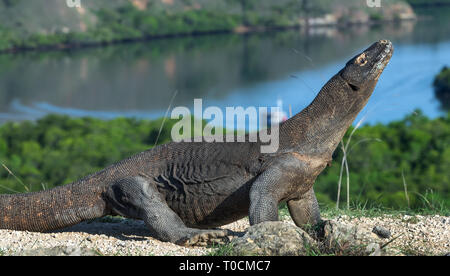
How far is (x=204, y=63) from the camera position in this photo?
201 ft

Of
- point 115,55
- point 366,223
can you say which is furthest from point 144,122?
point 115,55

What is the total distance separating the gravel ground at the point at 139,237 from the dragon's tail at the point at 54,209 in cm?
14

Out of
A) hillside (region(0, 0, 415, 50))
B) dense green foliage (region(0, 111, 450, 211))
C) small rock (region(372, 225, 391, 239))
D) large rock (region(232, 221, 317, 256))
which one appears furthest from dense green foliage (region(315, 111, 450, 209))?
hillside (region(0, 0, 415, 50))

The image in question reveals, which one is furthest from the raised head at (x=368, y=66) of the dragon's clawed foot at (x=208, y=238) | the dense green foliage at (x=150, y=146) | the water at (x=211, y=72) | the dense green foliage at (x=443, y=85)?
the dense green foliage at (x=443, y=85)

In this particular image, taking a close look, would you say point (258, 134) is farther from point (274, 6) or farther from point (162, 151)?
point (274, 6)

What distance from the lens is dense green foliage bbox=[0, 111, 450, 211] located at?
19.5 meters

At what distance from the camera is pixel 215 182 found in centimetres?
611

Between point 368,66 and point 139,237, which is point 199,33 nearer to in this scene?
point 139,237

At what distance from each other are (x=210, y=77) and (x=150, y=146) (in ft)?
88.8

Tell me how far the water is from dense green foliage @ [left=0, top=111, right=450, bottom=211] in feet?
19.5

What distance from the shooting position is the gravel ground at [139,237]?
5.44 m

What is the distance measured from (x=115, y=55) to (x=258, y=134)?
217 feet

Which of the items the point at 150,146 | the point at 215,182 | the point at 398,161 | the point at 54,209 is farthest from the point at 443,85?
the point at 54,209

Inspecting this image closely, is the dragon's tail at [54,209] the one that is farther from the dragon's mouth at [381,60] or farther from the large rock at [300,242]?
the dragon's mouth at [381,60]
